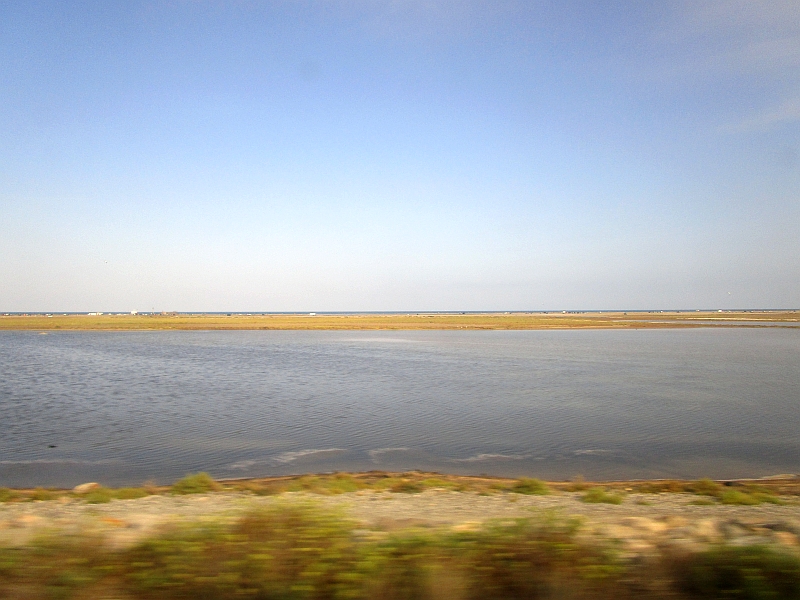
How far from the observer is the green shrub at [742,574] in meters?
4.44

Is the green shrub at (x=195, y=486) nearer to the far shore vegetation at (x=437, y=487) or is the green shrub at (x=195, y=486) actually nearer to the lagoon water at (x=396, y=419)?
the far shore vegetation at (x=437, y=487)

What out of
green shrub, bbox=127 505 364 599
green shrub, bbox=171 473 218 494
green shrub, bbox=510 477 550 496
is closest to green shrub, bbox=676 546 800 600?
green shrub, bbox=127 505 364 599

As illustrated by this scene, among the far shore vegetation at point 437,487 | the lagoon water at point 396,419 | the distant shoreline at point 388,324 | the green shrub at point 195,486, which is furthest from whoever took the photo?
the distant shoreline at point 388,324

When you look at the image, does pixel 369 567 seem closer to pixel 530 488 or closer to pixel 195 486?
pixel 530 488

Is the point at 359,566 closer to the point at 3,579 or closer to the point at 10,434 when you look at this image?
the point at 3,579

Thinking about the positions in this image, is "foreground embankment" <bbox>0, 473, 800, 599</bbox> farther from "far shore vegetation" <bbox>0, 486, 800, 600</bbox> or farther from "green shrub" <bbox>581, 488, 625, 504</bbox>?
"green shrub" <bbox>581, 488, 625, 504</bbox>

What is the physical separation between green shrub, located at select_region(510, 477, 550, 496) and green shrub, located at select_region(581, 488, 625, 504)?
2.37 feet

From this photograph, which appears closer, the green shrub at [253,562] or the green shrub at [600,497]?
the green shrub at [253,562]

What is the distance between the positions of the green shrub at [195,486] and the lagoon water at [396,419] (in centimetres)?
147

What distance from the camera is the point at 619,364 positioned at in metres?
34.0

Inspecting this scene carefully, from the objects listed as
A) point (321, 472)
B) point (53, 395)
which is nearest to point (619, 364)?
point (321, 472)

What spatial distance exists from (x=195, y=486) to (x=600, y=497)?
6933 mm

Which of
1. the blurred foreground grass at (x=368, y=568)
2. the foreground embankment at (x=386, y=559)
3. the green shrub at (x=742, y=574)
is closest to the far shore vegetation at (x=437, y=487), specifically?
the foreground embankment at (x=386, y=559)

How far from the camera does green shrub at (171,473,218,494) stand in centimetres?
991
